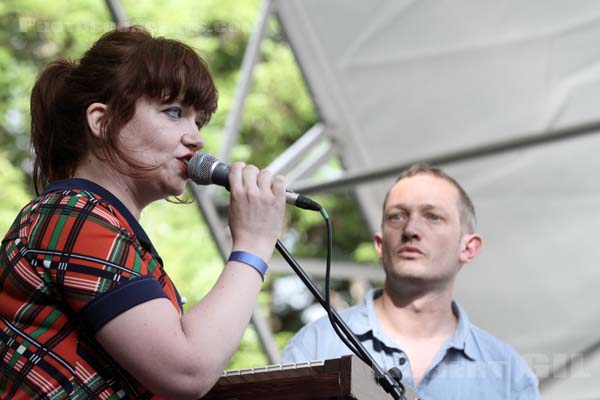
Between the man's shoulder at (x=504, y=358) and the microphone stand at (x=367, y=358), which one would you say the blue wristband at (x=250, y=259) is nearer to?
the microphone stand at (x=367, y=358)

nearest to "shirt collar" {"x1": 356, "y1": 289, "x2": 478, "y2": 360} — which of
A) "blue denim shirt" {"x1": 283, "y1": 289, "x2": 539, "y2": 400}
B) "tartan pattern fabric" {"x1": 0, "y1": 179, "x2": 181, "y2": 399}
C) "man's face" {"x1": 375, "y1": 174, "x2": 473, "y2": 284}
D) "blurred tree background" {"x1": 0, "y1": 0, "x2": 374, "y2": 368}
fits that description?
"blue denim shirt" {"x1": 283, "y1": 289, "x2": 539, "y2": 400}

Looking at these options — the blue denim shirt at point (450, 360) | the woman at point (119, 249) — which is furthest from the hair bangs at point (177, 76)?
the blue denim shirt at point (450, 360)

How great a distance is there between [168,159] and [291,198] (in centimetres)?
22

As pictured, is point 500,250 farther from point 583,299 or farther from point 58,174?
point 58,174

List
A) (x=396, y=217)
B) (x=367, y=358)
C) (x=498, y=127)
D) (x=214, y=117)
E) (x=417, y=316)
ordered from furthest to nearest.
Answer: (x=214, y=117), (x=498, y=127), (x=396, y=217), (x=417, y=316), (x=367, y=358)

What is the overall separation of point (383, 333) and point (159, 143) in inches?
64.5

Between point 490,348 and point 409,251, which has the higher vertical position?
point 409,251

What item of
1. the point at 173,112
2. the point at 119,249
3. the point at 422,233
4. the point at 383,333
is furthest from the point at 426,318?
the point at 119,249

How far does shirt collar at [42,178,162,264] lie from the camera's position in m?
1.55

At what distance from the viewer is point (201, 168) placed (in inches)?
62.9

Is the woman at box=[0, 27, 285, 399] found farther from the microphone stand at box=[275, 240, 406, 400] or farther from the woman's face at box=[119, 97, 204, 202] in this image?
the microphone stand at box=[275, 240, 406, 400]

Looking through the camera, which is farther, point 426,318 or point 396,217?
point 396,217

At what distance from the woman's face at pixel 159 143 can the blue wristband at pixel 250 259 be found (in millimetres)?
180

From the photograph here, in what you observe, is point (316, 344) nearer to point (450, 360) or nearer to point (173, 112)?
point (450, 360)
